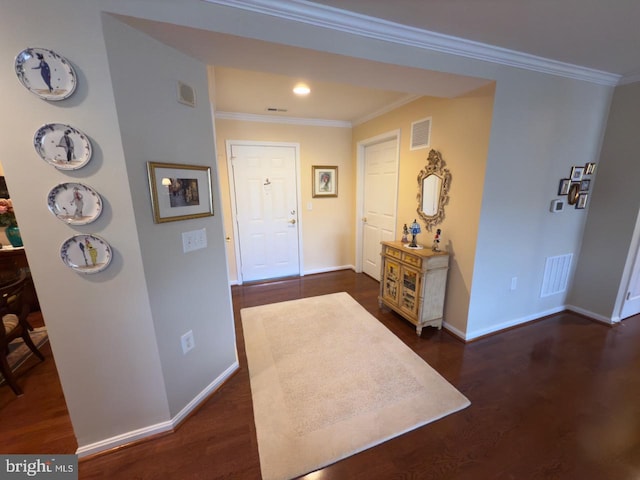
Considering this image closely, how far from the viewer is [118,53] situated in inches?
44.6

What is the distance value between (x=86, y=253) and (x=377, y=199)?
10.5ft

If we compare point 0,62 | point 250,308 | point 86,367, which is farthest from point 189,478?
point 0,62

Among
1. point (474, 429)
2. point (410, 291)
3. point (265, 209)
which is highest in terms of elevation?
point (265, 209)

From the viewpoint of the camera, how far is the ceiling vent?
2.57 metres

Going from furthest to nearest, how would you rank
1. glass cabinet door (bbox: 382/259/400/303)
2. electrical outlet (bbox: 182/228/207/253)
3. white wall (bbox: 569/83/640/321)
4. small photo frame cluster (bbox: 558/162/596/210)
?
glass cabinet door (bbox: 382/259/400/303) < small photo frame cluster (bbox: 558/162/596/210) < white wall (bbox: 569/83/640/321) < electrical outlet (bbox: 182/228/207/253)

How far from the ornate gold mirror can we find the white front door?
1.88 meters

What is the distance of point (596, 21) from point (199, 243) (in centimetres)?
275

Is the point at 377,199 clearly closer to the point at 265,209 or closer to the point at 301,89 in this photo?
the point at 265,209

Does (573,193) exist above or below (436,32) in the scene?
below

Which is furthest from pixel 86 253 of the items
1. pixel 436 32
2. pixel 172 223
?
pixel 436 32

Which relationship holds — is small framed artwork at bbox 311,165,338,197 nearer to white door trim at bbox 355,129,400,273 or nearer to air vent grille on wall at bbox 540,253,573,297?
white door trim at bbox 355,129,400,273

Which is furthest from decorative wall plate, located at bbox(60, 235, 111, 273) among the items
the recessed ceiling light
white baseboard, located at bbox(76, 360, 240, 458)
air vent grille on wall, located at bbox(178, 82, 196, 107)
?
the recessed ceiling light

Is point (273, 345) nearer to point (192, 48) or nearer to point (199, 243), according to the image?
point (199, 243)

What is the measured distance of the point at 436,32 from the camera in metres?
1.57
